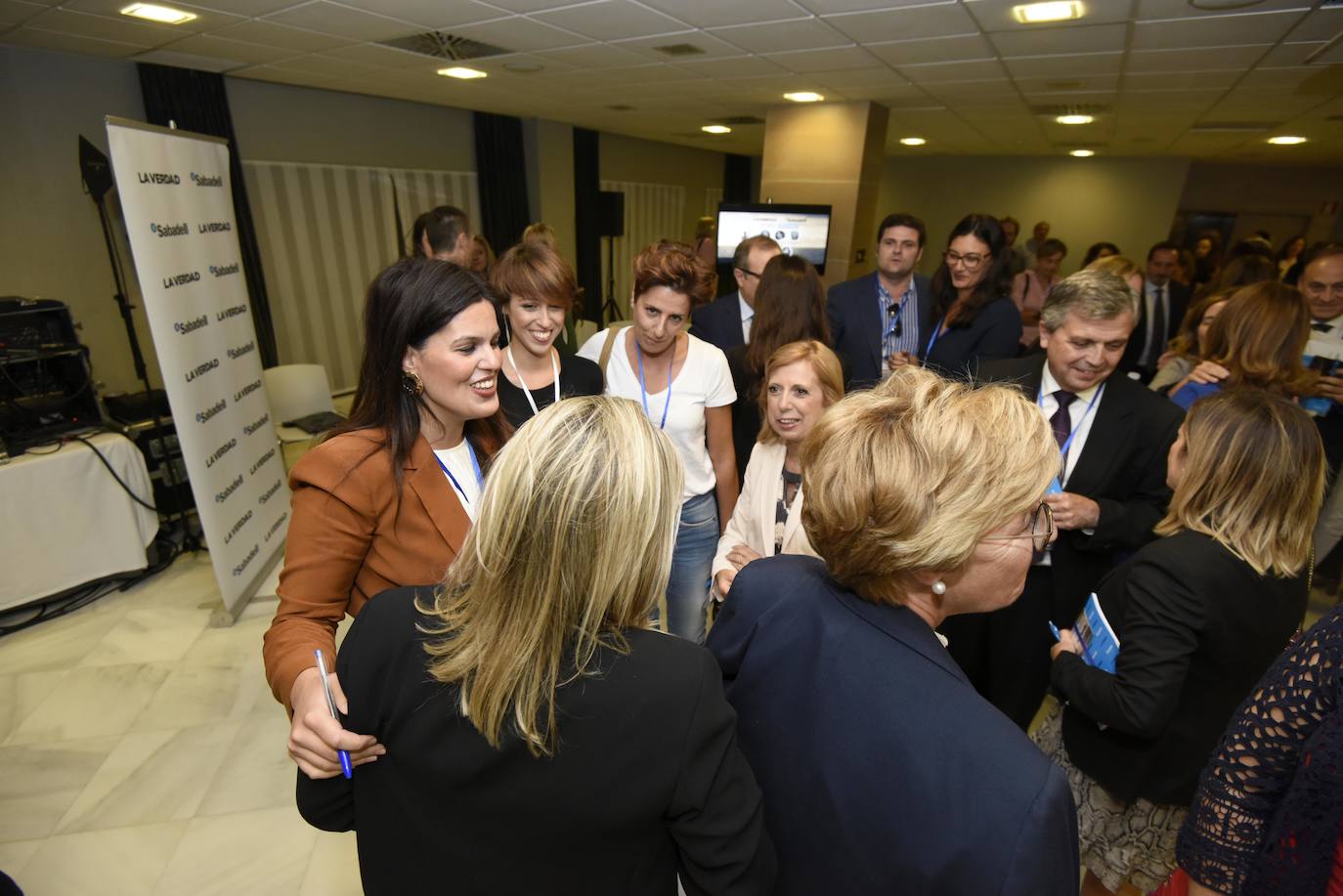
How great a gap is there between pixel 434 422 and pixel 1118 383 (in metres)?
1.96

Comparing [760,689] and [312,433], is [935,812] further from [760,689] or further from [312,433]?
[312,433]

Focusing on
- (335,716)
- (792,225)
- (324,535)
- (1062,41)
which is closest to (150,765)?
(324,535)

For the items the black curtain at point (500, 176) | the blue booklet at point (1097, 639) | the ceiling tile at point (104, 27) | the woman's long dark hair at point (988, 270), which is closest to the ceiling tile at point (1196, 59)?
the woman's long dark hair at point (988, 270)

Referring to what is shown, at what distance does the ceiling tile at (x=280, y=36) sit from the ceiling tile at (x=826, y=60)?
9.54 feet

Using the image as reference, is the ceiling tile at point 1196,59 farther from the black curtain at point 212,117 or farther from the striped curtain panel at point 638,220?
the striped curtain panel at point 638,220

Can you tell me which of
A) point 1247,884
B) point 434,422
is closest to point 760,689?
point 1247,884

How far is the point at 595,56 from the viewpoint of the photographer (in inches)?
173

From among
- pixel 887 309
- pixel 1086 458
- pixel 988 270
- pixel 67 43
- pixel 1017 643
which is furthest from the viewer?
pixel 67 43

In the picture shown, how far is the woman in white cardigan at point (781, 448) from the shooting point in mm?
1821

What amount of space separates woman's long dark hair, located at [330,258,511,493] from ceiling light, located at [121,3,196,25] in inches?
135

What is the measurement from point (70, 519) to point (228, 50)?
329 cm

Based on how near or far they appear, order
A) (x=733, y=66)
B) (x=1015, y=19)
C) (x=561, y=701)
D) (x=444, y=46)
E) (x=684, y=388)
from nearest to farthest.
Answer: (x=561, y=701), (x=684, y=388), (x=1015, y=19), (x=444, y=46), (x=733, y=66)

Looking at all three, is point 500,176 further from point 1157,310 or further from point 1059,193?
point 1059,193

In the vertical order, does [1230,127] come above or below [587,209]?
above
